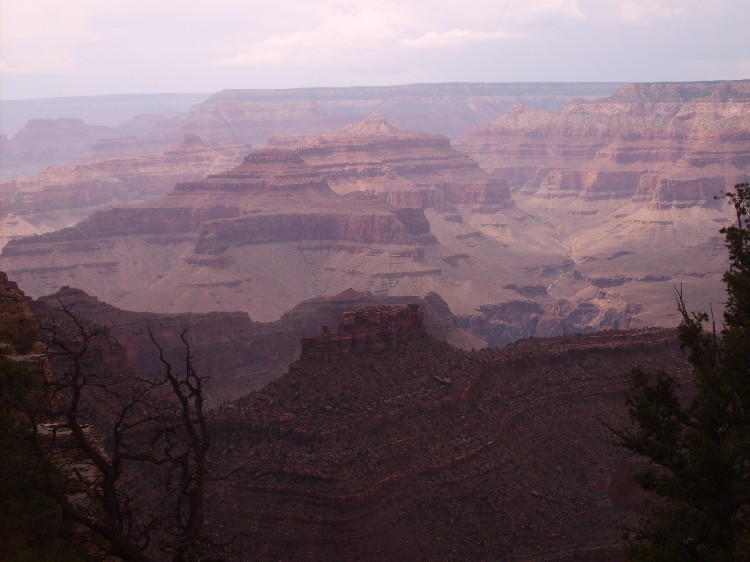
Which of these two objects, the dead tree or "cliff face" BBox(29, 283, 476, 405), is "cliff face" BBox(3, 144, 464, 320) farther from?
the dead tree

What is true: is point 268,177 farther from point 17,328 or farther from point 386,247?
point 17,328

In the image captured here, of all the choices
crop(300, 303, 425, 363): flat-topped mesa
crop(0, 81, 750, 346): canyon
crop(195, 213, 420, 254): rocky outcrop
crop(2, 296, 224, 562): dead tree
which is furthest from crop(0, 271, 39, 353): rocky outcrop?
crop(195, 213, 420, 254): rocky outcrop

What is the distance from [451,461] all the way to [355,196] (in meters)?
113

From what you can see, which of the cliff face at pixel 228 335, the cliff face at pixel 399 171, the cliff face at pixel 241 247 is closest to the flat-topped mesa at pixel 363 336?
the cliff face at pixel 228 335

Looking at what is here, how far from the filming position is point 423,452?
42.2m

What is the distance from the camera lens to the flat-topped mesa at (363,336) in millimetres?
45906

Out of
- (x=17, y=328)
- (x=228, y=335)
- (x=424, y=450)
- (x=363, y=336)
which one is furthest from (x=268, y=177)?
(x=17, y=328)

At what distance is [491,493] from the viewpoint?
4169 centimetres

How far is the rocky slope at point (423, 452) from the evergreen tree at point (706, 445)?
51.3 feet

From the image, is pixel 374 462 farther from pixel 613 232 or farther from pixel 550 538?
pixel 613 232

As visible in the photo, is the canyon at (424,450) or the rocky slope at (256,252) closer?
the canyon at (424,450)

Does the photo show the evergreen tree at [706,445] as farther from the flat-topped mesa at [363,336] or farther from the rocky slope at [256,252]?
the rocky slope at [256,252]

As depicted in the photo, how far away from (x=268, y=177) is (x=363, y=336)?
4163 inches

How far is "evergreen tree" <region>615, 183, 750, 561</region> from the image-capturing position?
22.3m
